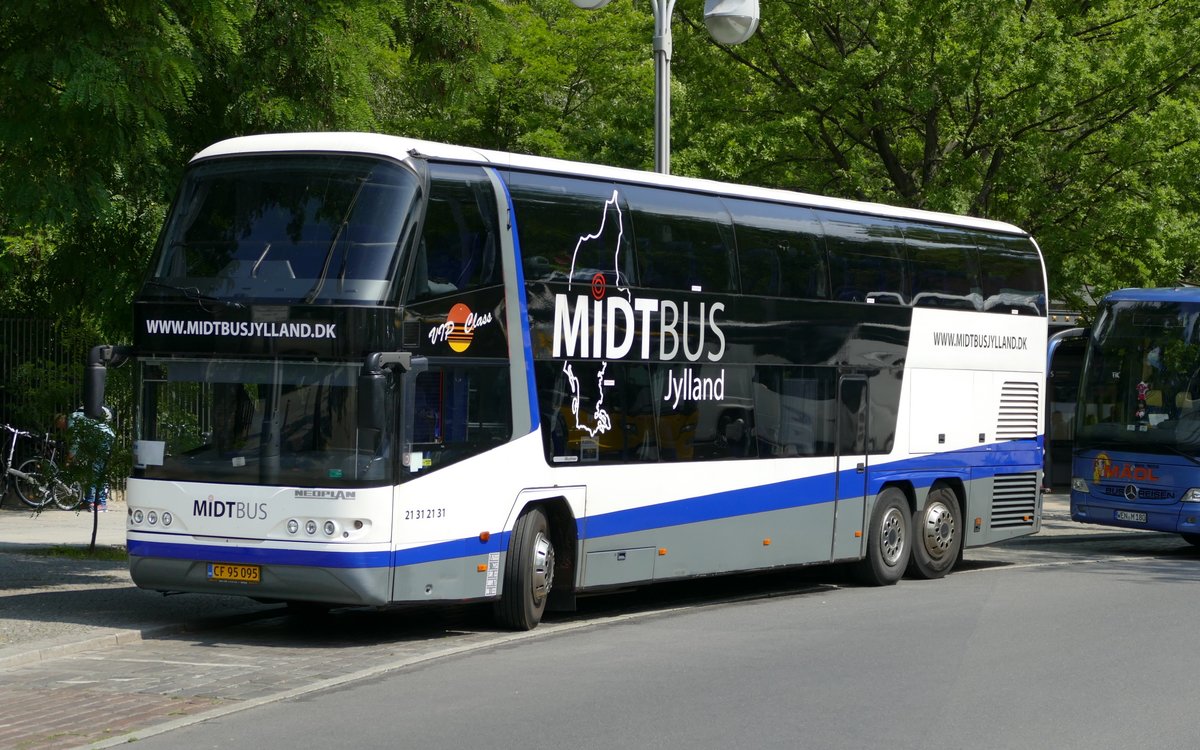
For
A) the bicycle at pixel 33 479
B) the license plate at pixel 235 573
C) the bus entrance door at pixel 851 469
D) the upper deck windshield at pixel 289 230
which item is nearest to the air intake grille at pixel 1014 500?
the bus entrance door at pixel 851 469

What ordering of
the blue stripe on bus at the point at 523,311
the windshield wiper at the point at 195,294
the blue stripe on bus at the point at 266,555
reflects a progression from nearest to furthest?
the blue stripe on bus at the point at 266,555, the windshield wiper at the point at 195,294, the blue stripe on bus at the point at 523,311

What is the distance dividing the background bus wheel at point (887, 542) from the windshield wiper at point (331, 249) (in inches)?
296

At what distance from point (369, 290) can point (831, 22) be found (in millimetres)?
17568

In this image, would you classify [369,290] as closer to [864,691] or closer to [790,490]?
[864,691]

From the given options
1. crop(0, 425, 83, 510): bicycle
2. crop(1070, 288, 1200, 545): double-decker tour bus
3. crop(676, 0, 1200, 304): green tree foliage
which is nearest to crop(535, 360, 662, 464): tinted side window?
crop(1070, 288, 1200, 545): double-decker tour bus

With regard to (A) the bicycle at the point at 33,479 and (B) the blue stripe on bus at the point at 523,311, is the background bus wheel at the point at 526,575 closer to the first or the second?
(B) the blue stripe on bus at the point at 523,311

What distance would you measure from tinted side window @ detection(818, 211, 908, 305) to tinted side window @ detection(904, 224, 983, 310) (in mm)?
234

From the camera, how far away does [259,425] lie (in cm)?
1201

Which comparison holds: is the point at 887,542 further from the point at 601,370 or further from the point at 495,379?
the point at 495,379

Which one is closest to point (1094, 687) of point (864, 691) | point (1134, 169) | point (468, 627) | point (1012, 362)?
point (864, 691)

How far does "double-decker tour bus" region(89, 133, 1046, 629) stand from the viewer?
11.9 metres

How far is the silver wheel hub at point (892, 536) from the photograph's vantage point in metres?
17.4

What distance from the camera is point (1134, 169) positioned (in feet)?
85.6

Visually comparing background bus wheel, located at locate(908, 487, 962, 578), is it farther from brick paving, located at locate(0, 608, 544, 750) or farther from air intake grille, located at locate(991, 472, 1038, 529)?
brick paving, located at locate(0, 608, 544, 750)
